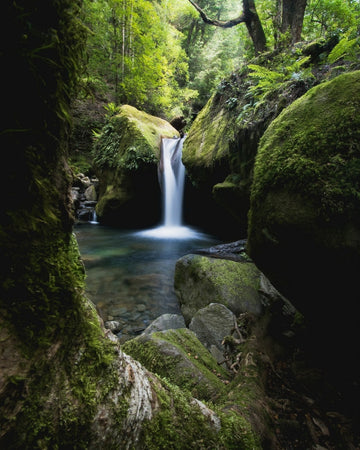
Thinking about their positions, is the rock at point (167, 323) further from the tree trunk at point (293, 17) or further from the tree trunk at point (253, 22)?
the tree trunk at point (253, 22)

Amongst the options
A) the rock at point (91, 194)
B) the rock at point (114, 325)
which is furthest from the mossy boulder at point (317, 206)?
the rock at point (91, 194)

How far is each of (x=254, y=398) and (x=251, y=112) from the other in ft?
17.3

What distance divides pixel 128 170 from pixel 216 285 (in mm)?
7457

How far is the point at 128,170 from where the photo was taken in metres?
9.52

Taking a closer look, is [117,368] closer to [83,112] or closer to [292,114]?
[292,114]

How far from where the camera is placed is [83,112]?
14.7 m

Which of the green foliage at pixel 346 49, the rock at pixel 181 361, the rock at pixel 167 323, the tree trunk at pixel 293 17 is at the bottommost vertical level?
the rock at pixel 167 323

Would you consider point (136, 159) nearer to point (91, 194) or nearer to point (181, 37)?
point (91, 194)

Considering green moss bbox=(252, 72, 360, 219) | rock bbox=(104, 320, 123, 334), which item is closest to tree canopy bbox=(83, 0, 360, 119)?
green moss bbox=(252, 72, 360, 219)

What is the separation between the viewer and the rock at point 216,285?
330 centimetres

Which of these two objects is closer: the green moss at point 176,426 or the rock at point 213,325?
the green moss at point 176,426

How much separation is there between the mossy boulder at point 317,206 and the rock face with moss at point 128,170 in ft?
26.4

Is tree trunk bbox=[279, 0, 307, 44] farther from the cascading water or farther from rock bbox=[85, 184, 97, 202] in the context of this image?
rock bbox=[85, 184, 97, 202]

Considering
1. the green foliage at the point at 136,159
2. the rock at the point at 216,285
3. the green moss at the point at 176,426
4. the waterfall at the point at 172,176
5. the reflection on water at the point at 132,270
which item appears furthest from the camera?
the waterfall at the point at 172,176
